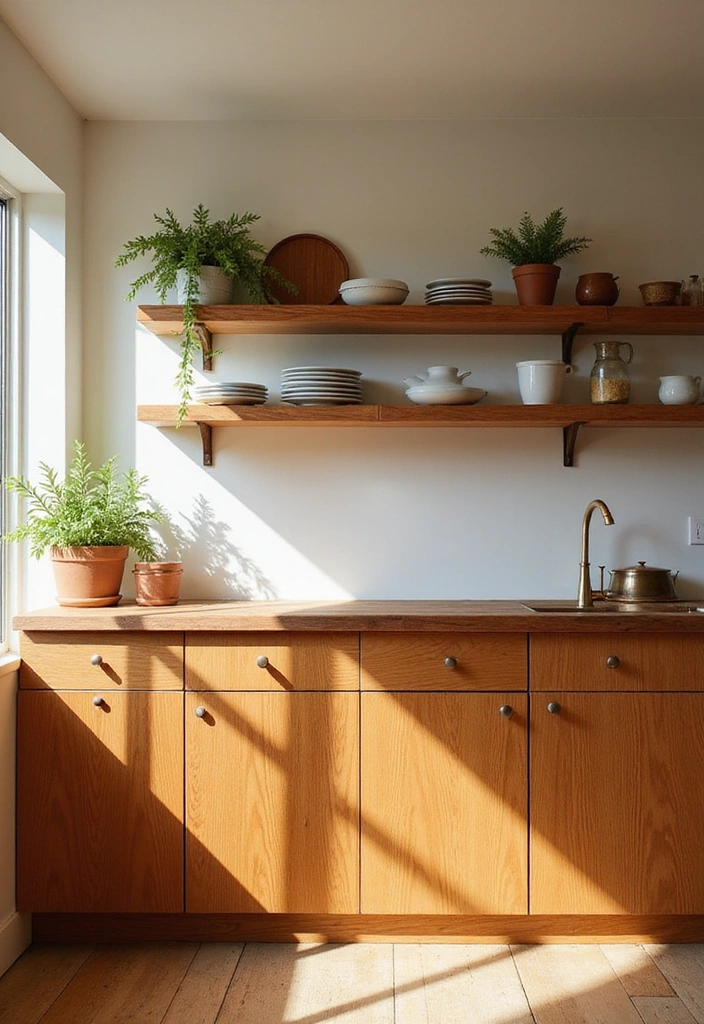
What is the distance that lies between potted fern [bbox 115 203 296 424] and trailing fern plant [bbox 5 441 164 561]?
0.33 metres

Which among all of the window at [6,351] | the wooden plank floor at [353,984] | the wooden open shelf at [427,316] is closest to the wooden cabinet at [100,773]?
the wooden plank floor at [353,984]

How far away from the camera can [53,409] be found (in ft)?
9.74

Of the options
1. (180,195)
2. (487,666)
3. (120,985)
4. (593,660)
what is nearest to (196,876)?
(120,985)

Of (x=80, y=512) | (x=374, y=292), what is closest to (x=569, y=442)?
(x=374, y=292)

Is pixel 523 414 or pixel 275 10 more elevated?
pixel 275 10

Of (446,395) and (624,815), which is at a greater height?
(446,395)

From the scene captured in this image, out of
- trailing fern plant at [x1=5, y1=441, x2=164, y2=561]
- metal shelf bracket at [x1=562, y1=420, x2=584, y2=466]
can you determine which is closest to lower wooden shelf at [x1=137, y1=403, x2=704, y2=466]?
metal shelf bracket at [x1=562, y1=420, x2=584, y2=466]

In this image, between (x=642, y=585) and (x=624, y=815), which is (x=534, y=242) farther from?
(x=624, y=815)

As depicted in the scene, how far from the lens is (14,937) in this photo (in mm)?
2553

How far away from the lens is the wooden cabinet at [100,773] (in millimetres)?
2590

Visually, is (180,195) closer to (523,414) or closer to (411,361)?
(411,361)

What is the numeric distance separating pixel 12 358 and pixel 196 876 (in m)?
1.64

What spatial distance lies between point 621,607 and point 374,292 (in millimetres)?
1227

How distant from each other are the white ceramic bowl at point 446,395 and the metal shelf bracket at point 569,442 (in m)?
0.36
